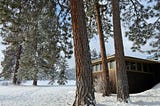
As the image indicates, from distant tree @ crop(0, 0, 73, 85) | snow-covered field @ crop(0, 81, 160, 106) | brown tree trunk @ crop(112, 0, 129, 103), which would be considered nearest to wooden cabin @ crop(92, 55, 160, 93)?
snow-covered field @ crop(0, 81, 160, 106)

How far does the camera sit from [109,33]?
1817cm

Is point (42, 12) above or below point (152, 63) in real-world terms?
above

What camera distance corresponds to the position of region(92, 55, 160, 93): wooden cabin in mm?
20984

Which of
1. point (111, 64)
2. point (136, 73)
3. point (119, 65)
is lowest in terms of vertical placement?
Answer: point (119, 65)

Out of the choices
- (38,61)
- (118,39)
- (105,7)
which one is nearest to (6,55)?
(38,61)

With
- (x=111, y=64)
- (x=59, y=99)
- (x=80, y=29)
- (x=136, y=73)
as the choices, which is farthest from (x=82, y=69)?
(x=136, y=73)

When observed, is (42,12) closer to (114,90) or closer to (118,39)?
(118,39)

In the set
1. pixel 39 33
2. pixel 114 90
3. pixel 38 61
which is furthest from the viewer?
pixel 38 61

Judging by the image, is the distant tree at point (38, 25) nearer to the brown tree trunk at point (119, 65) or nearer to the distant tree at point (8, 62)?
the brown tree trunk at point (119, 65)

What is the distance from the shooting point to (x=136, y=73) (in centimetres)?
2189

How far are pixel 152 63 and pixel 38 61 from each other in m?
11.5

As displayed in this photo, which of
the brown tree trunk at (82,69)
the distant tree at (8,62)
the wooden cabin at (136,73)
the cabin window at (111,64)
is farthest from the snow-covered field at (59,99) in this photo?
the distant tree at (8,62)

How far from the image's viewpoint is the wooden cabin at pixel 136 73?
20984 millimetres

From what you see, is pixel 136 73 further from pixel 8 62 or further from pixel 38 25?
pixel 8 62
